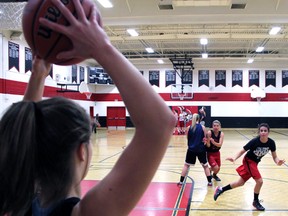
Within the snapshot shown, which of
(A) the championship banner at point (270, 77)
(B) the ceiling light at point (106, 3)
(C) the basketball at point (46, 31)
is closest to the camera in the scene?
(C) the basketball at point (46, 31)

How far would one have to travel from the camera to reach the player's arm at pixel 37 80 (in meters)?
1.48

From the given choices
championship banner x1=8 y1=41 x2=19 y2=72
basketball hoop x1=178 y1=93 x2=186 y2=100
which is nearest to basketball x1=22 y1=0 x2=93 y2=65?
championship banner x1=8 y1=41 x2=19 y2=72

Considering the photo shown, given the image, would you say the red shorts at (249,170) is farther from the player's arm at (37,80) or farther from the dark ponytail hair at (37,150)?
the dark ponytail hair at (37,150)

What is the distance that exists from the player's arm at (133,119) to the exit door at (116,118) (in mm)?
26607

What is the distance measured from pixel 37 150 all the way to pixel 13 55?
1676 centimetres

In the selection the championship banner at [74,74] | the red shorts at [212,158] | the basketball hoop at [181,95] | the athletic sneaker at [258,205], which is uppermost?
the championship banner at [74,74]

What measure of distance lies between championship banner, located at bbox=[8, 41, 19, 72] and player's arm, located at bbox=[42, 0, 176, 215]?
1653cm

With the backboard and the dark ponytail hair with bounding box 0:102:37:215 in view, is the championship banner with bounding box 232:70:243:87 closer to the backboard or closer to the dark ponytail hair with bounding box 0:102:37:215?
the backboard

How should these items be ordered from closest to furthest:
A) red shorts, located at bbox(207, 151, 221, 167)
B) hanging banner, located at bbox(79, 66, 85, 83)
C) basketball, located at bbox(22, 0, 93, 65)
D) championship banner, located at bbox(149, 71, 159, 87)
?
basketball, located at bbox(22, 0, 93, 65) < red shorts, located at bbox(207, 151, 221, 167) < hanging banner, located at bbox(79, 66, 85, 83) < championship banner, located at bbox(149, 71, 159, 87)

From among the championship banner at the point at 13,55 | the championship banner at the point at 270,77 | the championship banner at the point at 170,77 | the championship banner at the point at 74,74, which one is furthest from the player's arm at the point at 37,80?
the championship banner at the point at 270,77

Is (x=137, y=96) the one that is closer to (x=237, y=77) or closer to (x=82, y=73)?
(x=82, y=73)

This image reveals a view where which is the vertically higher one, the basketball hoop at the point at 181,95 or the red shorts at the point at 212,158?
the basketball hoop at the point at 181,95

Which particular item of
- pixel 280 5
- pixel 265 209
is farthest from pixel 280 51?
pixel 265 209

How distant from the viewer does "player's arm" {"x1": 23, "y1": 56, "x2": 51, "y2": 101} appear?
1.48 m
